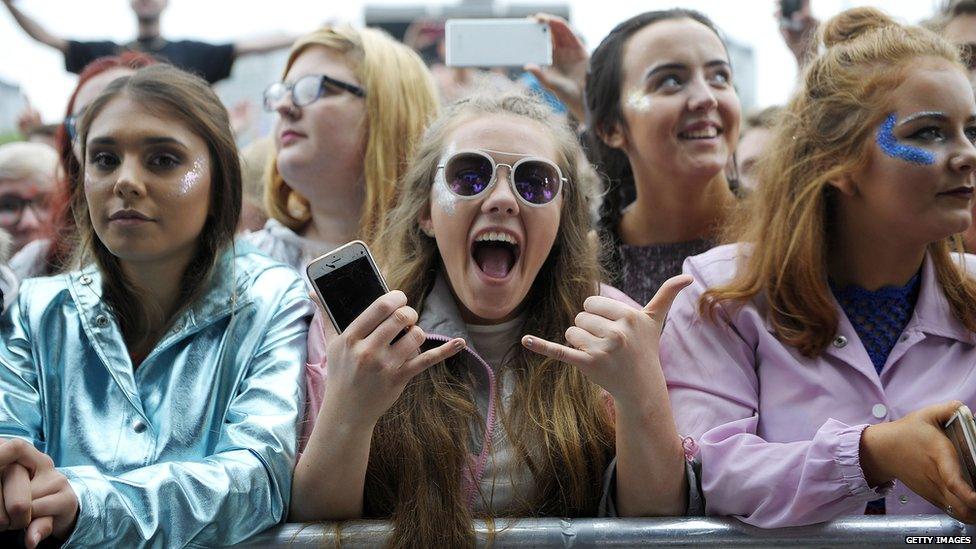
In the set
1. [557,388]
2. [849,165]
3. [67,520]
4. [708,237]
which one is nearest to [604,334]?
[557,388]

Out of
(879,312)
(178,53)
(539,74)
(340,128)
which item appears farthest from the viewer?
(178,53)

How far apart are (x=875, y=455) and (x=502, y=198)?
3.03ft

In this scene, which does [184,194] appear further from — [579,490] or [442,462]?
[579,490]

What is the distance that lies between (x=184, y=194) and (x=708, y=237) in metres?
1.54

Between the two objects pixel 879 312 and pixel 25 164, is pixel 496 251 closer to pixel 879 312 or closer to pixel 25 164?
pixel 879 312

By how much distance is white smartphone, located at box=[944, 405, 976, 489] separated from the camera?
1.70 m

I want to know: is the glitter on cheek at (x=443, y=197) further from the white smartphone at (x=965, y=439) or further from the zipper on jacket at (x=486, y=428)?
the white smartphone at (x=965, y=439)

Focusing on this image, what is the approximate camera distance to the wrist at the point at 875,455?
1843 millimetres

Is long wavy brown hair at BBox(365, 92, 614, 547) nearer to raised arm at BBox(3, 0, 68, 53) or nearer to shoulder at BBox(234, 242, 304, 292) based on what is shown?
shoulder at BBox(234, 242, 304, 292)

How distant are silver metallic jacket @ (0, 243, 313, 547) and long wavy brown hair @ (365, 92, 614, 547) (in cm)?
22

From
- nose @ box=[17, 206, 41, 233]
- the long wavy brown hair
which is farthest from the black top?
the long wavy brown hair

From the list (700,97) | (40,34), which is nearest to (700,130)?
(700,97)

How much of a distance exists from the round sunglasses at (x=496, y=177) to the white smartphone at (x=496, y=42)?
2.19ft

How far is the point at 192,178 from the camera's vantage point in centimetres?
228
